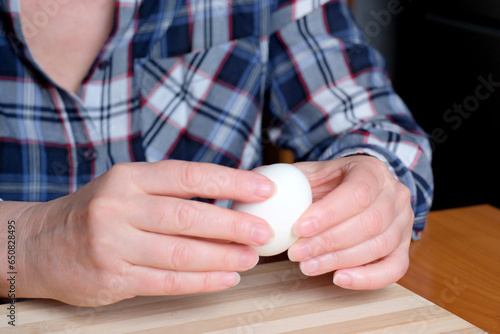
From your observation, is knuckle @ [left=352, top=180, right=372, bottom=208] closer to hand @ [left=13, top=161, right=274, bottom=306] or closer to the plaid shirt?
hand @ [left=13, top=161, right=274, bottom=306]

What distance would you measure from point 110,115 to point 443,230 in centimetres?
66

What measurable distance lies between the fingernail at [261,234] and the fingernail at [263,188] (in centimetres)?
4

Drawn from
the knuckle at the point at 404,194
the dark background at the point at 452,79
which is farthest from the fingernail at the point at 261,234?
the dark background at the point at 452,79

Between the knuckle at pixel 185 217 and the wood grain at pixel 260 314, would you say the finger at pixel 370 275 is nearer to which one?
the wood grain at pixel 260 314

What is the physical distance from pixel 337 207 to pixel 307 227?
1.9 inches

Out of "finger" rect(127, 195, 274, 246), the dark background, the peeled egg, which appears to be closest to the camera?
"finger" rect(127, 195, 274, 246)

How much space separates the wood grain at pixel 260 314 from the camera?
2.07 feet

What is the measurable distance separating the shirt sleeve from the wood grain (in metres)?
0.35

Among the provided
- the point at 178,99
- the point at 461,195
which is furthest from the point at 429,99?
the point at 178,99

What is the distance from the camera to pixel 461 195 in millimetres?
1535

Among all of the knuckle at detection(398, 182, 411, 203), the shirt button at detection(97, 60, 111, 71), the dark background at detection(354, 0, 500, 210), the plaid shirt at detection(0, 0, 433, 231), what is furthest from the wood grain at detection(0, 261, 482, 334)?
the dark background at detection(354, 0, 500, 210)

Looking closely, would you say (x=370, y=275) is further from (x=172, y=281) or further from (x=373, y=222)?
(x=172, y=281)

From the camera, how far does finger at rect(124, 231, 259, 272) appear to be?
1.92 ft

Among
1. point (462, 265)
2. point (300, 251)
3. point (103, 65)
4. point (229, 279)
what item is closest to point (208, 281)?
point (229, 279)
